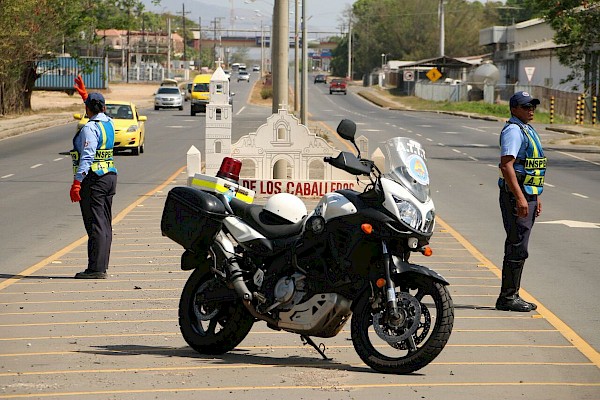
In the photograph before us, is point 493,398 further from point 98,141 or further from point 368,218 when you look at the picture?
point 98,141

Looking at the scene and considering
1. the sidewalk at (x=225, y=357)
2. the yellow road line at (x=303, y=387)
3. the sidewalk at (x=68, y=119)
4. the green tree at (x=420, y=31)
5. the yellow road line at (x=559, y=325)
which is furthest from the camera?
the green tree at (x=420, y=31)

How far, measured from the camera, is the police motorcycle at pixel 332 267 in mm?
7938

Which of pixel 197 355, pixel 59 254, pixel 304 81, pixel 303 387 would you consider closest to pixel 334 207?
pixel 303 387

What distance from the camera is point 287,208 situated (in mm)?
8594

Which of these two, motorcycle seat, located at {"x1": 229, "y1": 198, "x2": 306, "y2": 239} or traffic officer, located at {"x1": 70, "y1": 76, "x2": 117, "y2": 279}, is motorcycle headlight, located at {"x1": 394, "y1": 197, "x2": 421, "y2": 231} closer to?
motorcycle seat, located at {"x1": 229, "y1": 198, "x2": 306, "y2": 239}

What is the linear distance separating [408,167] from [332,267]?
0.85m

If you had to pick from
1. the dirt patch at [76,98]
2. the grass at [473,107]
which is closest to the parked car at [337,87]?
the grass at [473,107]

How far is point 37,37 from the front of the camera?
191 feet

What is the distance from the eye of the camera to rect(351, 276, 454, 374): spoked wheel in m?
7.91

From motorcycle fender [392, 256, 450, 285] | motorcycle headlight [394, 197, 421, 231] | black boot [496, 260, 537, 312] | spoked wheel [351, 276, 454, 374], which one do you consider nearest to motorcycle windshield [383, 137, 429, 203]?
motorcycle headlight [394, 197, 421, 231]

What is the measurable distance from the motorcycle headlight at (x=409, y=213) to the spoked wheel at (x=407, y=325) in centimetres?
39

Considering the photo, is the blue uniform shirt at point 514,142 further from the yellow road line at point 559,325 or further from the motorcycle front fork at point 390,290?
the motorcycle front fork at point 390,290

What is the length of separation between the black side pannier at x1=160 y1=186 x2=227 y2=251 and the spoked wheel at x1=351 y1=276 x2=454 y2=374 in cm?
133

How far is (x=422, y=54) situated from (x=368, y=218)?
477 feet
